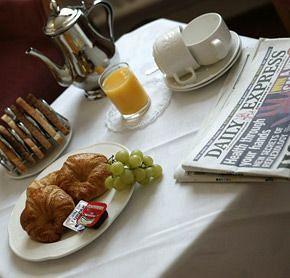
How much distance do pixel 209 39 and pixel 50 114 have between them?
38 centimetres

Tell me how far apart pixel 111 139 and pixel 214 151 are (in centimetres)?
28

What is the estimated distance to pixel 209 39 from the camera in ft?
2.73

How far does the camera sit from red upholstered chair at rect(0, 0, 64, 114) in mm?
1686

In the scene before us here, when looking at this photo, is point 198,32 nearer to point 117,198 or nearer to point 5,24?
point 117,198

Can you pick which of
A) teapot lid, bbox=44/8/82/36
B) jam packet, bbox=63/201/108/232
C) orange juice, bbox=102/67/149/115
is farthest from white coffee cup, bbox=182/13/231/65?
jam packet, bbox=63/201/108/232

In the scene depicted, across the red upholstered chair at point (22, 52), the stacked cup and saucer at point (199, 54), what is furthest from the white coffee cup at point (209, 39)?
the red upholstered chair at point (22, 52)

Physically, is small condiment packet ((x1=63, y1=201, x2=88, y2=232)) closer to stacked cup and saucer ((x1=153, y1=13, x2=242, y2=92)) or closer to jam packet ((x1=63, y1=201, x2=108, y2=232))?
jam packet ((x1=63, y1=201, x2=108, y2=232))

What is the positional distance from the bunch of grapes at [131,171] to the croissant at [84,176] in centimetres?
3

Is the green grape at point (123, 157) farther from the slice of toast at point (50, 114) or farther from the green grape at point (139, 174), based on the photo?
the slice of toast at point (50, 114)

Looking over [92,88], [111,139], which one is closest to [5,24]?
[92,88]

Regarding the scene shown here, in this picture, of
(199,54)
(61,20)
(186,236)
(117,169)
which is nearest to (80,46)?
(61,20)

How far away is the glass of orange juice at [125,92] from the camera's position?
90 cm

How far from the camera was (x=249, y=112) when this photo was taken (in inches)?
28.4

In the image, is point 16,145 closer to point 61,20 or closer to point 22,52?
point 61,20
